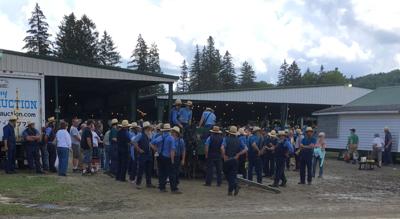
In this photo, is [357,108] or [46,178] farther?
[357,108]

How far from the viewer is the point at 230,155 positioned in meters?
14.6

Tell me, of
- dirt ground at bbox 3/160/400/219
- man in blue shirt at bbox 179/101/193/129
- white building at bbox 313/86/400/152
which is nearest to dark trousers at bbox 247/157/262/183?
dirt ground at bbox 3/160/400/219

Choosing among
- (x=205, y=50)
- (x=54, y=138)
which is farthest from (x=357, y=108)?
(x=205, y=50)

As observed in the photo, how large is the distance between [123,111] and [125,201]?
5080 centimetres

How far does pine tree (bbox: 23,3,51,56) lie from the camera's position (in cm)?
8600

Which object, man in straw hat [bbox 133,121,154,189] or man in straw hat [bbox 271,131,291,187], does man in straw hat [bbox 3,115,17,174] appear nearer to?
man in straw hat [bbox 133,121,154,189]

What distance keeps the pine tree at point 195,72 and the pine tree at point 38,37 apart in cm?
4338

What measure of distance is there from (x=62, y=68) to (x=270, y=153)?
Answer: 602 inches

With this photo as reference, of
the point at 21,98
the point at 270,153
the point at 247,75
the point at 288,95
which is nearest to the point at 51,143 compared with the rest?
the point at 21,98

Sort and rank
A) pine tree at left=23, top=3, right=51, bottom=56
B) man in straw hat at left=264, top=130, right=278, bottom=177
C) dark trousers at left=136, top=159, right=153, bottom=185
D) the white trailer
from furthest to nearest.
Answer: pine tree at left=23, top=3, right=51, bottom=56
man in straw hat at left=264, top=130, right=278, bottom=177
the white trailer
dark trousers at left=136, top=159, right=153, bottom=185

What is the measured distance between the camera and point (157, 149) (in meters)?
14.6

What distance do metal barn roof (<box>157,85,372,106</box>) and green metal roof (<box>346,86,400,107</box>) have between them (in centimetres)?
1478

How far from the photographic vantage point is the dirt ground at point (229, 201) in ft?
37.0

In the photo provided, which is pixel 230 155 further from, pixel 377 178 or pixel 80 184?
pixel 377 178
